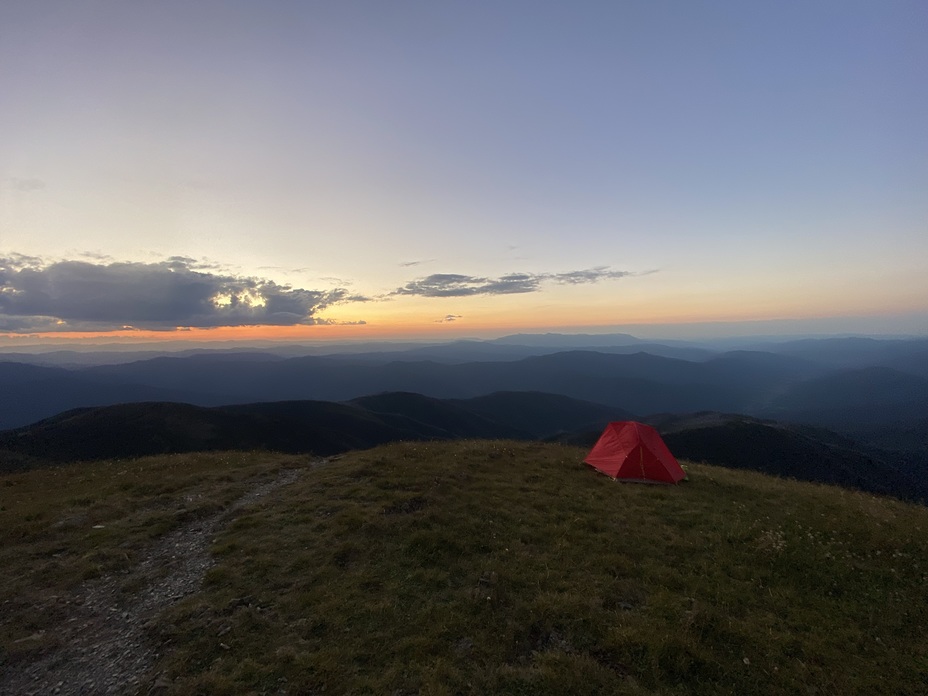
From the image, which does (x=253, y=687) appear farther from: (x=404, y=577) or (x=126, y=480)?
(x=126, y=480)

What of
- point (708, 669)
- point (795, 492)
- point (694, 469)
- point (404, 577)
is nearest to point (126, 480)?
point (404, 577)

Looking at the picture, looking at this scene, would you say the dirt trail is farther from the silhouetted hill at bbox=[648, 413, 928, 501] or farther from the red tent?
the silhouetted hill at bbox=[648, 413, 928, 501]

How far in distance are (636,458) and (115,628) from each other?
66.2 ft

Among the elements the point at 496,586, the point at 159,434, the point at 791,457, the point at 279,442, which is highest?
the point at 496,586

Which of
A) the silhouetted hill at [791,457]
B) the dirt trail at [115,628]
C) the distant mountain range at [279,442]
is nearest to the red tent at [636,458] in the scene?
the dirt trail at [115,628]

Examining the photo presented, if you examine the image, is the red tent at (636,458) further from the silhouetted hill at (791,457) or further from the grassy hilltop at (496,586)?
the silhouetted hill at (791,457)

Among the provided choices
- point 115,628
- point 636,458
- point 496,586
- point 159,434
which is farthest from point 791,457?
point 159,434

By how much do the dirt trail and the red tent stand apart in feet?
58.3

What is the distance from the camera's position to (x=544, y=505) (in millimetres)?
16281

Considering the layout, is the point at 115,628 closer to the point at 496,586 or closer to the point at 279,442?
the point at 496,586

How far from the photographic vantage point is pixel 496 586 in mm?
10617

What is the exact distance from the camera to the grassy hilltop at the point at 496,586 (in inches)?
311

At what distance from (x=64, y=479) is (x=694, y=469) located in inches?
1336

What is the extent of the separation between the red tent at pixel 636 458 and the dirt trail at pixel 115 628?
17762mm
